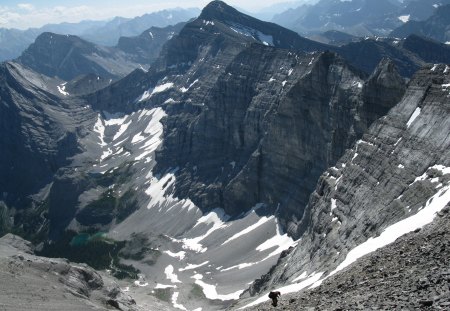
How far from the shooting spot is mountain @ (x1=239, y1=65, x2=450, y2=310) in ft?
224

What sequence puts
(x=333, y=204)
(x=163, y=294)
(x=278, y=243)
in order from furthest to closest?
1. (x=278, y=243)
2. (x=163, y=294)
3. (x=333, y=204)

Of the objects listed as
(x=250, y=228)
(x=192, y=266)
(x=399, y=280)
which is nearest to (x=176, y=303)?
(x=192, y=266)

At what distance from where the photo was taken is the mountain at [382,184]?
224ft

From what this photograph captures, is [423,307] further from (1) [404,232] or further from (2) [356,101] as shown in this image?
(2) [356,101]

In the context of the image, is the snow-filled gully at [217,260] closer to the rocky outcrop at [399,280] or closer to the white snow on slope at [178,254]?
the white snow on slope at [178,254]

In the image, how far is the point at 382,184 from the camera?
84875 millimetres

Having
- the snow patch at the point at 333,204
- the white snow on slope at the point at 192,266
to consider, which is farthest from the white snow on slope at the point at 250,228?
the snow patch at the point at 333,204

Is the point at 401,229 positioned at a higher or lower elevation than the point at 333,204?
higher

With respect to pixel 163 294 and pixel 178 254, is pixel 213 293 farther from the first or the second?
pixel 178 254

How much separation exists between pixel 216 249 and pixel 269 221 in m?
21.2

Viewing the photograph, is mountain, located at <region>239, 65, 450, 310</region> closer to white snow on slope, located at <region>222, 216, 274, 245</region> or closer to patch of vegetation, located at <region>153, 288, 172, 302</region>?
patch of vegetation, located at <region>153, 288, 172, 302</region>

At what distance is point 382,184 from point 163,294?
299 feet

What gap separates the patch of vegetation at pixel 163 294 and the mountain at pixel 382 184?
51554mm

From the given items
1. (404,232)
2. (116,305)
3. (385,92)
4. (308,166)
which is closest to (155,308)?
(116,305)
